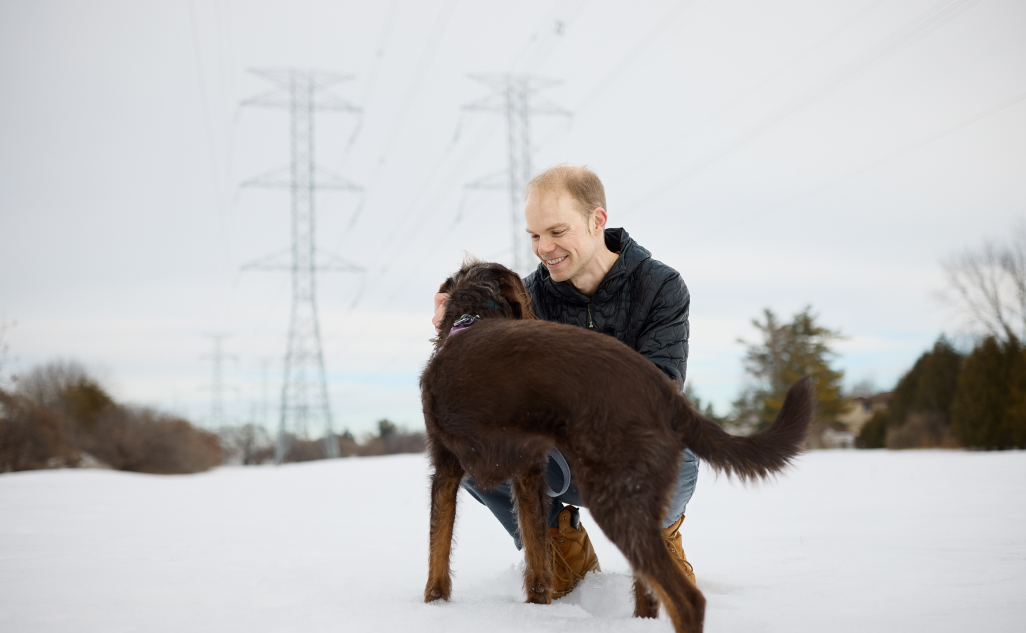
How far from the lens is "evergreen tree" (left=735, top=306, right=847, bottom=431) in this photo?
28.5m

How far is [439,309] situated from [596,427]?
3.25ft

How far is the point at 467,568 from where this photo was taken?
3387 millimetres

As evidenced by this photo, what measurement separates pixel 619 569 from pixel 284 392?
17571 millimetres

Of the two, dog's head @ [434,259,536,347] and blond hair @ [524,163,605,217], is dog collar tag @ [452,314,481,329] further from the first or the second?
blond hair @ [524,163,605,217]

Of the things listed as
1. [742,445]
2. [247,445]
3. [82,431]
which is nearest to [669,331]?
[742,445]

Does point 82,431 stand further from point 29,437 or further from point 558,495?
point 558,495

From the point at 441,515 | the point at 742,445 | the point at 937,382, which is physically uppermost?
the point at 937,382

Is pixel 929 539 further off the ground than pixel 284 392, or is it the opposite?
pixel 284 392

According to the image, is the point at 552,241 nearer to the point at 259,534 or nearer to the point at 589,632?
the point at 589,632

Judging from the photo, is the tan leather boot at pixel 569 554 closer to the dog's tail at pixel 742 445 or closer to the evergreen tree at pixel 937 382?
the dog's tail at pixel 742 445

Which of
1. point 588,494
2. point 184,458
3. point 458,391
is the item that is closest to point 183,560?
point 458,391

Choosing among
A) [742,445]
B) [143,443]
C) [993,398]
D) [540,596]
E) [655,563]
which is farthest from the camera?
[143,443]

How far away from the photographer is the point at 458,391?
2205 mm

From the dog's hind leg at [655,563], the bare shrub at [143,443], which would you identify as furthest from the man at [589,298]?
the bare shrub at [143,443]
